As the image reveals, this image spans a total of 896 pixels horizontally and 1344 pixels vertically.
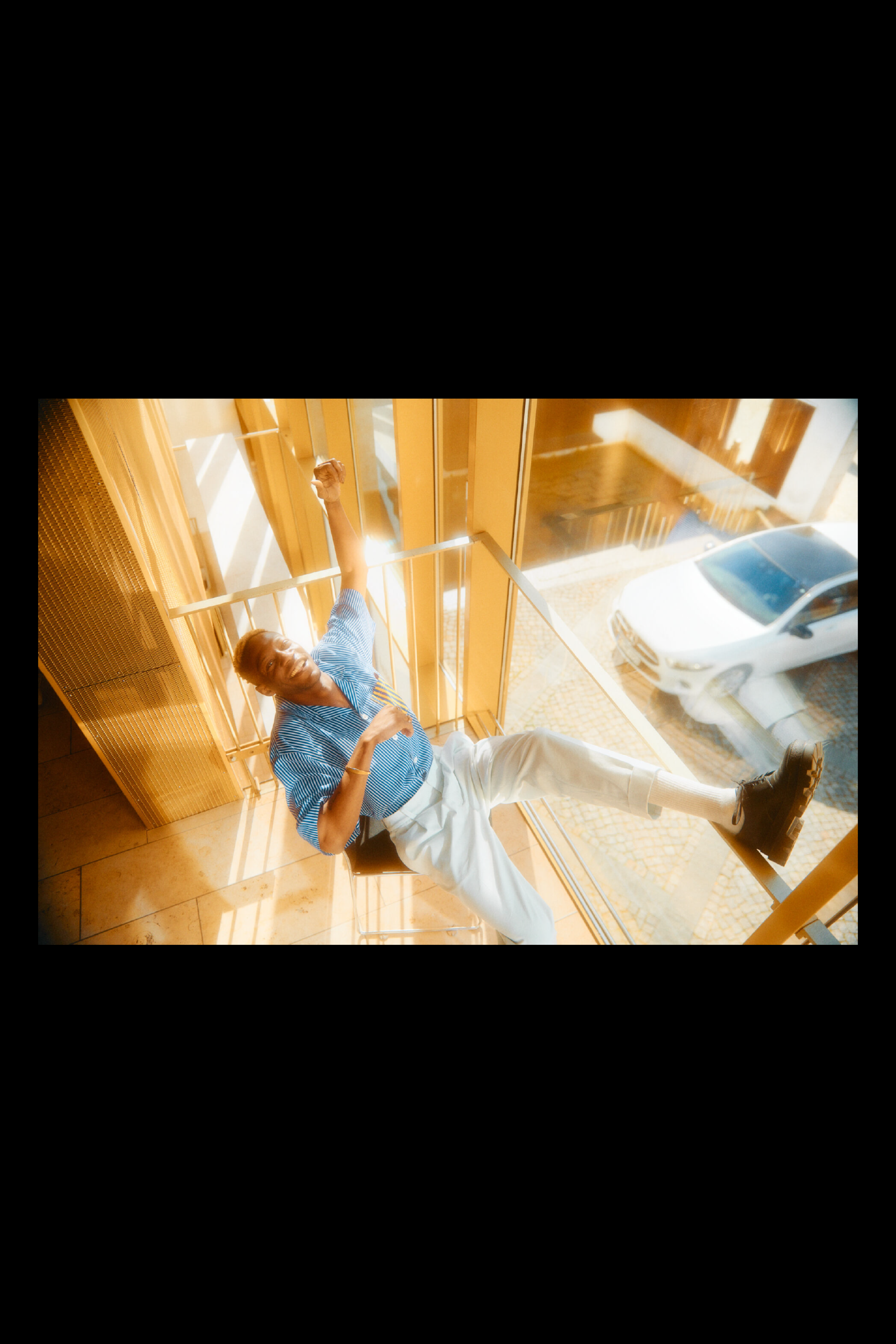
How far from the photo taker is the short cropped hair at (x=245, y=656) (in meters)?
1.51

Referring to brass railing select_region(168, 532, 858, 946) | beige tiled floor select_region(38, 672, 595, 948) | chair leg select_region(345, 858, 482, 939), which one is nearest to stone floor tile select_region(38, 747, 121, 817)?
beige tiled floor select_region(38, 672, 595, 948)

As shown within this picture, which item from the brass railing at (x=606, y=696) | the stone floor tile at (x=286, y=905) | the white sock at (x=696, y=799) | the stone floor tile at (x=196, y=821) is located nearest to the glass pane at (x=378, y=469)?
the brass railing at (x=606, y=696)

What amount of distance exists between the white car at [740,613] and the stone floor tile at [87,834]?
248 cm

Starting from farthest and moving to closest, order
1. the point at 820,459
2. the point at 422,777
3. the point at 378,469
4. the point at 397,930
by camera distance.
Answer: the point at 378,469, the point at 397,930, the point at 422,777, the point at 820,459

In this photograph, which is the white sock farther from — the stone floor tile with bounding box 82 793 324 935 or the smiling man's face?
the stone floor tile with bounding box 82 793 324 935

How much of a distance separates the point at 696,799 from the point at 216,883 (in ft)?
5.82

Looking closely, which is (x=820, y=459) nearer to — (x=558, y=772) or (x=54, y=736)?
(x=558, y=772)

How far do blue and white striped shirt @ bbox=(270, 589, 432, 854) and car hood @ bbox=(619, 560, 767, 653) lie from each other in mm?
1834

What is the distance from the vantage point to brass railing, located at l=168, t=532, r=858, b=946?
3.76ft

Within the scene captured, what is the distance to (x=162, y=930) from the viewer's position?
2156 millimetres

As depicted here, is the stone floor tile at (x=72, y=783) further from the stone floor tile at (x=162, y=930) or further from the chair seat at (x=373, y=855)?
the chair seat at (x=373, y=855)

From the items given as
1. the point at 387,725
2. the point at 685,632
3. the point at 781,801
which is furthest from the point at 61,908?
the point at 685,632
